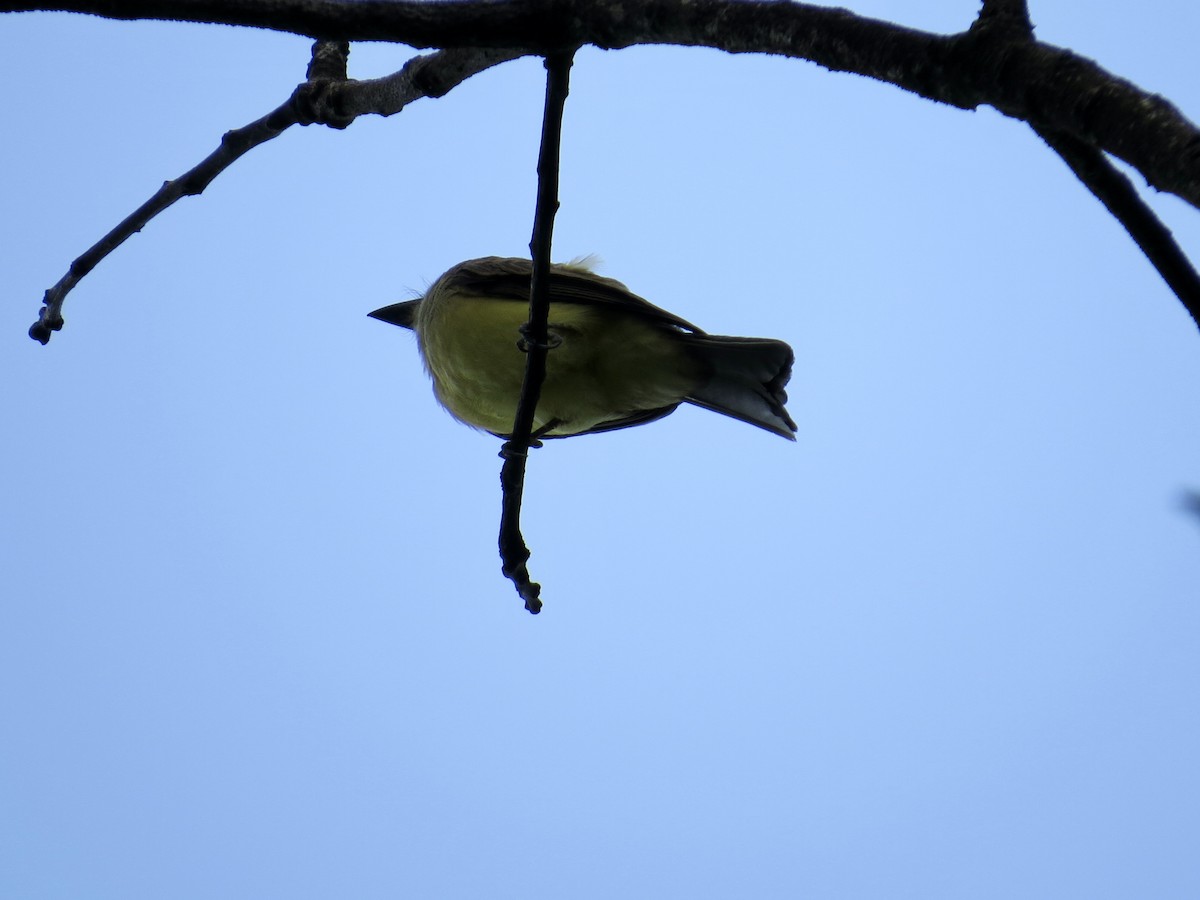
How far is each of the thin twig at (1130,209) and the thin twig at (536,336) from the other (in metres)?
1.22

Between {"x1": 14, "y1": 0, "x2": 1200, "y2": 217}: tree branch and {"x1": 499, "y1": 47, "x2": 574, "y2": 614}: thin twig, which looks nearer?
{"x1": 14, "y1": 0, "x2": 1200, "y2": 217}: tree branch

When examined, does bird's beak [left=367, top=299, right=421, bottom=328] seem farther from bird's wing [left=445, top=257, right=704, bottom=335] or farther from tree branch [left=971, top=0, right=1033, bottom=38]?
tree branch [left=971, top=0, right=1033, bottom=38]

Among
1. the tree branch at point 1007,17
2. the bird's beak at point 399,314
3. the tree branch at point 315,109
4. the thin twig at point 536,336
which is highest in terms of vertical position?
the bird's beak at point 399,314

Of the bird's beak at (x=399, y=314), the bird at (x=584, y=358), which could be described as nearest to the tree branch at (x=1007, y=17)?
the bird at (x=584, y=358)

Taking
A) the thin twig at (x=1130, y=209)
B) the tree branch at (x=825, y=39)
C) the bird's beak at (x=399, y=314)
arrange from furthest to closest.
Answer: the bird's beak at (x=399, y=314)
the thin twig at (x=1130, y=209)
the tree branch at (x=825, y=39)

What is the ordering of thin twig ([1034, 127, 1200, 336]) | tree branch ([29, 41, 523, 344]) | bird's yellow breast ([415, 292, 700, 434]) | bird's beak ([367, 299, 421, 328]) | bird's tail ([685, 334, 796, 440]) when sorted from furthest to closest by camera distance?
bird's beak ([367, 299, 421, 328]) < bird's tail ([685, 334, 796, 440]) < bird's yellow breast ([415, 292, 700, 434]) < tree branch ([29, 41, 523, 344]) < thin twig ([1034, 127, 1200, 336])

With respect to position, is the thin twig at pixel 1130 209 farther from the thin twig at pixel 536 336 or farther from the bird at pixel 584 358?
the bird at pixel 584 358

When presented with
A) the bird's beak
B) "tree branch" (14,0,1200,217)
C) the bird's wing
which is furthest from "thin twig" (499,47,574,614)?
the bird's beak

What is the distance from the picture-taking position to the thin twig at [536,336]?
2.88 m

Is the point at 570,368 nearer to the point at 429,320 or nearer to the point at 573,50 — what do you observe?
the point at 429,320

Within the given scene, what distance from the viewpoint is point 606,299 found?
535 cm

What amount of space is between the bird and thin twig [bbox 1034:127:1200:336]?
10.9 ft

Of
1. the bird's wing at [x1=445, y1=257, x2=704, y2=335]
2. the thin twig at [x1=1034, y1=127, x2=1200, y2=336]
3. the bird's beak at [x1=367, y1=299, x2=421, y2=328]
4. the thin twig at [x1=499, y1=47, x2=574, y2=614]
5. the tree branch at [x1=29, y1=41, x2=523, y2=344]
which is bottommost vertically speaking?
the thin twig at [x1=1034, y1=127, x2=1200, y2=336]

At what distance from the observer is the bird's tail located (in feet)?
18.2
